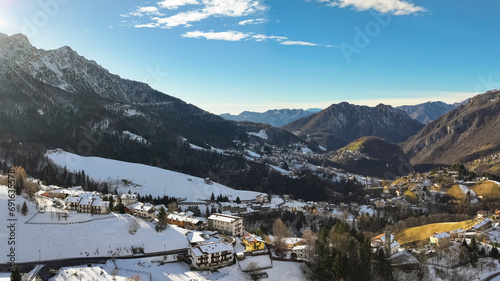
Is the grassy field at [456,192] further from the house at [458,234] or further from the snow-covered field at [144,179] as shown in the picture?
the snow-covered field at [144,179]

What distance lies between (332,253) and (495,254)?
1215 inches

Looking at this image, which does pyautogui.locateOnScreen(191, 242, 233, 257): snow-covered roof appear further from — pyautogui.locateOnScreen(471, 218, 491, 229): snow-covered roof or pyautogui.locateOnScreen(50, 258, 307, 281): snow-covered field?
pyautogui.locateOnScreen(471, 218, 491, 229): snow-covered roof

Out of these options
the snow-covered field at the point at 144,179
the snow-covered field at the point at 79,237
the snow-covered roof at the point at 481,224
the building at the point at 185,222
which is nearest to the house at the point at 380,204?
the snow-covered roof at the point at 481,224

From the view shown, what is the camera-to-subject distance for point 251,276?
46250 mm

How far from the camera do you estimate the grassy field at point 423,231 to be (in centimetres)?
7938

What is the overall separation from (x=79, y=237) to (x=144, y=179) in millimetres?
83323

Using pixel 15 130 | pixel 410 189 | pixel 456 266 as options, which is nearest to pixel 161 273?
pixel 456 266

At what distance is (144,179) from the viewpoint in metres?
132

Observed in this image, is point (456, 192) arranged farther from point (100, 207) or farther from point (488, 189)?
point (100, 207)

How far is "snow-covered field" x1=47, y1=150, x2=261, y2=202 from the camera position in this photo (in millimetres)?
121688

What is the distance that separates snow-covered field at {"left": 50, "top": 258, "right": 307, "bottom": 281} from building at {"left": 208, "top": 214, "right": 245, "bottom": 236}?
13.2m

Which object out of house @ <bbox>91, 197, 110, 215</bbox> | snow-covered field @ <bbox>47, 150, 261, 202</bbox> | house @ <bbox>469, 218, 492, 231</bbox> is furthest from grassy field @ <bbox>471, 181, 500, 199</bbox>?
house @ <bbox>91, 197, 110, 215</bbox>

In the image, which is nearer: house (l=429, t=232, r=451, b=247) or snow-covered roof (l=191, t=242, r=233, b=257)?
snow-covered roof (l=191, t=242, r=233, b=257)

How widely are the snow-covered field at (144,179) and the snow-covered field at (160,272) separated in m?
71.2
